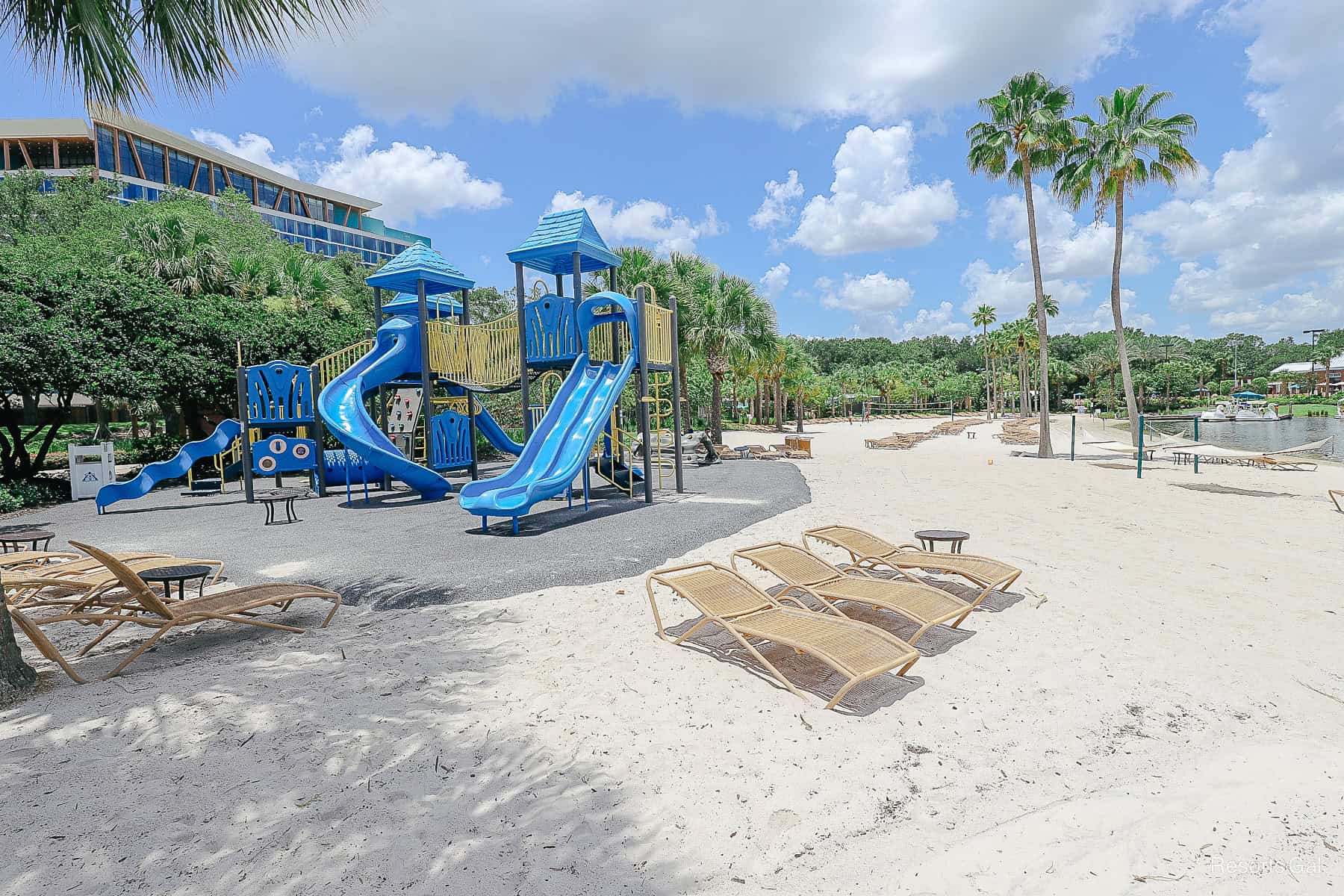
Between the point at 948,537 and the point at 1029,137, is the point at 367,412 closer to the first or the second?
the point at 948,537

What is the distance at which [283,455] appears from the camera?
53.1ft

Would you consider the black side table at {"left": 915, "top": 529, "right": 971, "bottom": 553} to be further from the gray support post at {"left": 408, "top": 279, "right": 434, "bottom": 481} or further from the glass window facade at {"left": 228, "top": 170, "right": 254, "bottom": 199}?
the glass window facade at {"left": 228, "top": 170, "right": 254, "bottom": 199}

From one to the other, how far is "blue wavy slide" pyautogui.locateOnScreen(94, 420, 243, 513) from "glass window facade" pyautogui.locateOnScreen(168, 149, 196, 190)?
6028 centimetres

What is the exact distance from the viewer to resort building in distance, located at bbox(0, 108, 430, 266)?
5569cm

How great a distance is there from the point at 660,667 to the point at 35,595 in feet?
19.3

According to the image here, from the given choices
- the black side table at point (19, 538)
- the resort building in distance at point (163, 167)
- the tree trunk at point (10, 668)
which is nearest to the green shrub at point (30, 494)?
the black side table at point (19, 538)

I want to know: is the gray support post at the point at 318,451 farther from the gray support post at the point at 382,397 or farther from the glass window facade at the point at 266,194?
the glass window facade at the point at 266,194

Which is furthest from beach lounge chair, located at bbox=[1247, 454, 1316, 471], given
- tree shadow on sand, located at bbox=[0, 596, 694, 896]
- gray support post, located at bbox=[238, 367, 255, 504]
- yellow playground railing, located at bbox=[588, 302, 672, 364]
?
gray support post, located at bbox=[238, 367, 255, 504]

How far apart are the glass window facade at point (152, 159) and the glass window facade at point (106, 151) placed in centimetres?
206

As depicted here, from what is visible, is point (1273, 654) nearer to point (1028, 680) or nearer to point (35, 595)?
point (1028, 680)

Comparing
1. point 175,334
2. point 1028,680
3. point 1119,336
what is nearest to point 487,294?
point 175,334

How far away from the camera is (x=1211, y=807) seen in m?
3.07

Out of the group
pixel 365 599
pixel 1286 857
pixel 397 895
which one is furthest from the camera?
pixel 365 599

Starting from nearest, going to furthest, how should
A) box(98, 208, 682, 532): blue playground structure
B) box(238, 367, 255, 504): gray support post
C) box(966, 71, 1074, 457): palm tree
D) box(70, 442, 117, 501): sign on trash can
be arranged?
box(98, 208, 682, 532): blue playground structure, box(238, 367, 255, 504): gray support post, box(70, 442, 117, 501): sign on trash can, box(966, 71, 1074, 457): palm tree
